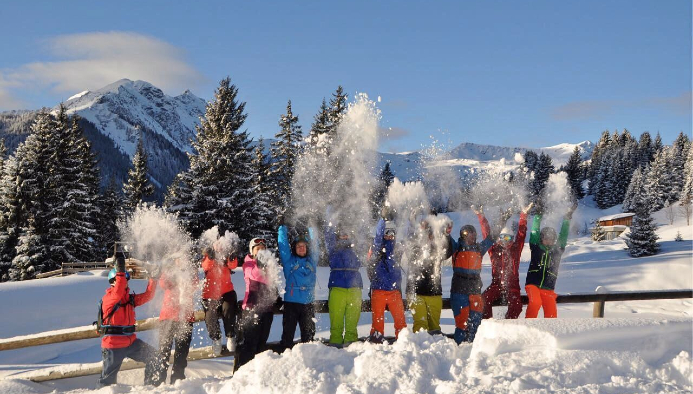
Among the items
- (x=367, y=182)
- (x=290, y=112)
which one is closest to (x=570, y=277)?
(x=367, y=182)

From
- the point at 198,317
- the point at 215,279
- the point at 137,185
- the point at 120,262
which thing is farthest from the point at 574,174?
the point at 120,262

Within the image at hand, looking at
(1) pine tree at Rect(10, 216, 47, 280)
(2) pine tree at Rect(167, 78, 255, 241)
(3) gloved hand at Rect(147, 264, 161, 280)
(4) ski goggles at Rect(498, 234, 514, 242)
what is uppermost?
(2) pine tree at Rect(167, 78, 255, 241)

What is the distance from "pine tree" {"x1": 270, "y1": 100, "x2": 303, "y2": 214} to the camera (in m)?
32.6

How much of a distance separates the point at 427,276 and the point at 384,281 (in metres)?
0.67

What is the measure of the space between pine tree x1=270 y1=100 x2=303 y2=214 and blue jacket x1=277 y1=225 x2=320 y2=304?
25702mm

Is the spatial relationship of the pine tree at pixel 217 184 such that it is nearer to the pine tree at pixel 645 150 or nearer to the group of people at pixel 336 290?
the group of people at pixel 336 290

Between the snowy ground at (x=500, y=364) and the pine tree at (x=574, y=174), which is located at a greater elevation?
the pine tree at (x=574, y=174)

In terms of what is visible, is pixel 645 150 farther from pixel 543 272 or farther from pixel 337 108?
pixel 543 272

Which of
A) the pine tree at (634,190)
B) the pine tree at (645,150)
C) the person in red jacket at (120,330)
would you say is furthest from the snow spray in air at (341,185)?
the pine tree at (645,150)

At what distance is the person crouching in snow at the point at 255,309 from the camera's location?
19.6 feet

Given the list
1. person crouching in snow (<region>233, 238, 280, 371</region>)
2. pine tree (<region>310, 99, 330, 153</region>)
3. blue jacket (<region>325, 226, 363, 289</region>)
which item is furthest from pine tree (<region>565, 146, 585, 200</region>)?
person crouching in snow (<region>233, 238, 280, 371</region>)

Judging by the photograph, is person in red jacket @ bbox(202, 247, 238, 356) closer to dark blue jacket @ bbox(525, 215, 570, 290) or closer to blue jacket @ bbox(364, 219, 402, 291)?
blue jacket @ bbox(364, 219, 402, 291)

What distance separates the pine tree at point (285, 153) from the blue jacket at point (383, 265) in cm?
2546

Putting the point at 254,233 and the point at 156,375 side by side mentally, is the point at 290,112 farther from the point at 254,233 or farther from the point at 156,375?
the point at 156,375
